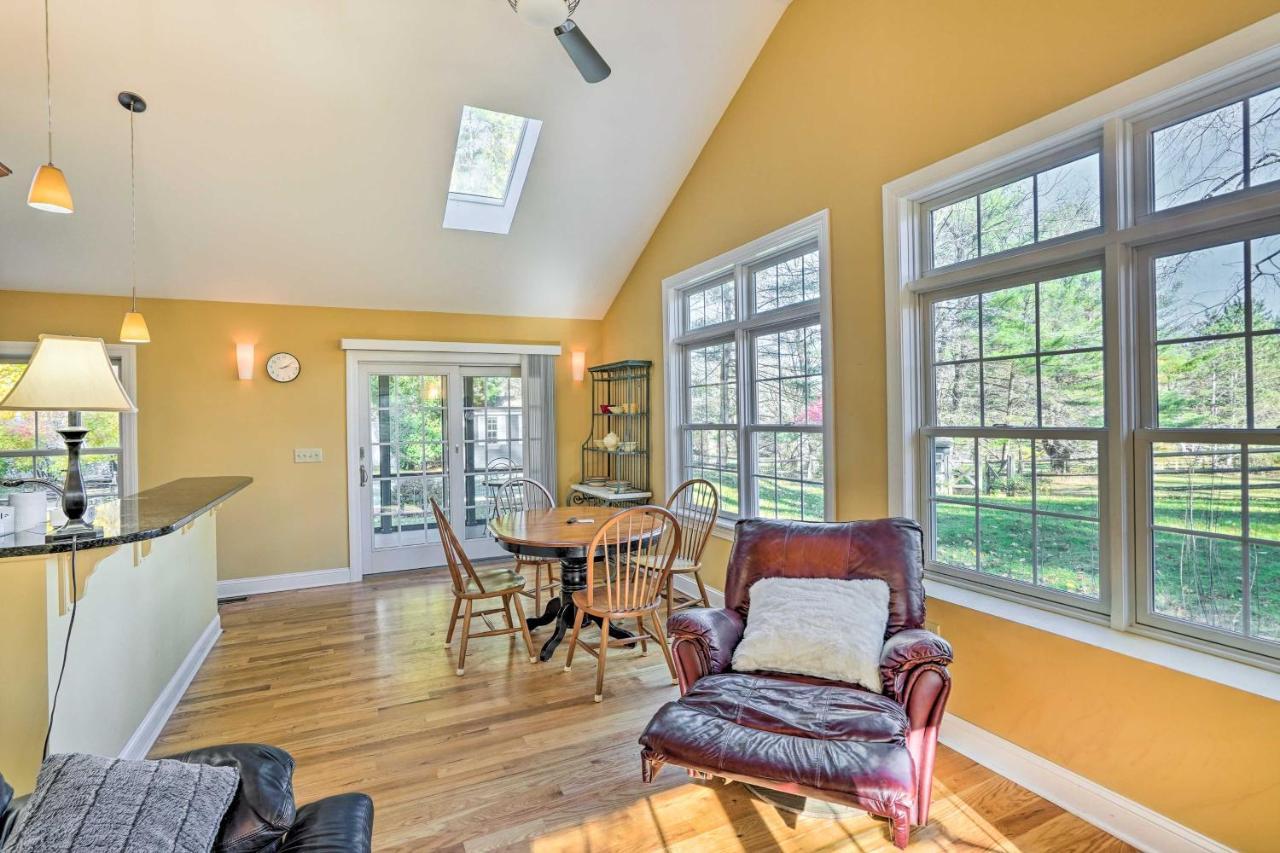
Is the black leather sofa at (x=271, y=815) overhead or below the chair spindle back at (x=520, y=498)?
below

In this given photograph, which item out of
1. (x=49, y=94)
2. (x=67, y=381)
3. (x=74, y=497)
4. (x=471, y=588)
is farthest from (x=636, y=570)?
(x=49, y=94)

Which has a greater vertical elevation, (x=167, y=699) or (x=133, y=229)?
(x=133, y=229)

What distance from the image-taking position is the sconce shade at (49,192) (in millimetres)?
2484

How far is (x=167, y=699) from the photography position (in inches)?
115

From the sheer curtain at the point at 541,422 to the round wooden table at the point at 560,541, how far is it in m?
1.71

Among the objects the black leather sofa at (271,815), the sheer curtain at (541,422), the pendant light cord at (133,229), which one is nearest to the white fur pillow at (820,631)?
the black leather sofa at (271,815)

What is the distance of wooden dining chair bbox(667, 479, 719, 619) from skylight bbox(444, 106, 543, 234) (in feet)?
8.43

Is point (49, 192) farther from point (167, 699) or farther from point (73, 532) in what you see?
point (167, 699)

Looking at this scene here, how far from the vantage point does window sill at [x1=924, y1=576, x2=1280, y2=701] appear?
5.83 ft

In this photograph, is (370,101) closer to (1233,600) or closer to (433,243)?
(433,243)

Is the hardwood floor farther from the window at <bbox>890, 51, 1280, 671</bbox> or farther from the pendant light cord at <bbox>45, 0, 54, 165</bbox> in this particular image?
the pendant light cord at <bbox>45, 0, 54, 165</bbox>

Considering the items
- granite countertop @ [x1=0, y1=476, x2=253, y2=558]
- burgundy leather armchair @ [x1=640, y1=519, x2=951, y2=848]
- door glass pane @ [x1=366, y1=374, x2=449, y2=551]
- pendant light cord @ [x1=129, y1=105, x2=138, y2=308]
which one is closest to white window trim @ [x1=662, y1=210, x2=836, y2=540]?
burgundy leather armchair @ [x1=640, y1=519, x2=951, y2=848]

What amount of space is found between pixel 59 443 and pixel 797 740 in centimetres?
556

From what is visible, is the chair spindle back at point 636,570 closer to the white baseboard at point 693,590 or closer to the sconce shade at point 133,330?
the white baseboard at point 693,590
